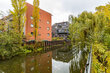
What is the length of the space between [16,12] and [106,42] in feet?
40.0

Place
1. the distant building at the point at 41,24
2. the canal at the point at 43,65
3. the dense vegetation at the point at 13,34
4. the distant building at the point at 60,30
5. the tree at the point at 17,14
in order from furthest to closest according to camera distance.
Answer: the distant building at the point at 60,30
the distant building at the point at 41,24
the tree at the point at 17,14
the dense vegetation at the point at 13,34
the canal at the point at 43,65

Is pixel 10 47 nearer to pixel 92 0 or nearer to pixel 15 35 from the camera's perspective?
pixel 15 35

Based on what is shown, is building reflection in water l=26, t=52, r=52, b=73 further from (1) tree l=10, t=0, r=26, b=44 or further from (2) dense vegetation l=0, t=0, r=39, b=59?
(1) tree l=10, t=0, r=26, b=44

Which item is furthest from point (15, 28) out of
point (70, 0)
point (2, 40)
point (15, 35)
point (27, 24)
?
point (70, 0)

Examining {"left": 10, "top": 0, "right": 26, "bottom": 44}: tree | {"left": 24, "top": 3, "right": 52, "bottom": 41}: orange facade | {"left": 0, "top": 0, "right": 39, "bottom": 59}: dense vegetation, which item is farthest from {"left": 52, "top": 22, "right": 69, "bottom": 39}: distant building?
{"left": 10, "top": 0, "right": 26, "bottom": 44}: tree

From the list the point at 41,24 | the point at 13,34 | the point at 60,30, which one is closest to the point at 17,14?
the point at 13,34

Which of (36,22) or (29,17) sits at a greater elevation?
(29,17)

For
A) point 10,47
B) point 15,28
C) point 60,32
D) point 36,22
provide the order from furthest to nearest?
point 60,32 < point 36,22 < point 15,28 < point 10,47

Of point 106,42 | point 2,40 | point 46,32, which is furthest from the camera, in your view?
point 46,32

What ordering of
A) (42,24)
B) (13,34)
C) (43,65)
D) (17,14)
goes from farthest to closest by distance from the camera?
(42,24) < (17,14) < (13,34) < (43,65)

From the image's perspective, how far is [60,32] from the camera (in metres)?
32.6

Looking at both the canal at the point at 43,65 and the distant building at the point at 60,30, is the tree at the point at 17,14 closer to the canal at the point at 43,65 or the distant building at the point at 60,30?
the canal at the point at 43,65

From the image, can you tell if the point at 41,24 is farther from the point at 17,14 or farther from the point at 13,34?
the point at 13,34

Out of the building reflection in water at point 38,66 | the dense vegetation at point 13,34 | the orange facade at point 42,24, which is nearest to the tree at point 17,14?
the dense vegetation at point 13,34
